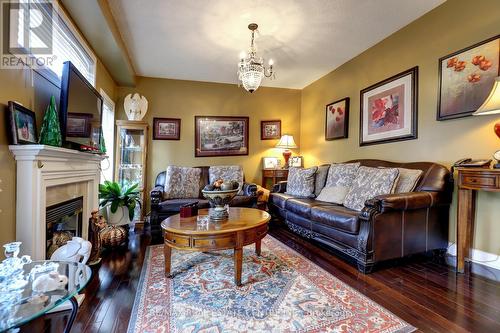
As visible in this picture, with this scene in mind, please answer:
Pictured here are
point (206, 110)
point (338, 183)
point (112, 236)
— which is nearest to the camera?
point (112, 236)

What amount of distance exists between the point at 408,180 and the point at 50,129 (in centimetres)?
338

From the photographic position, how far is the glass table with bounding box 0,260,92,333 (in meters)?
0.91

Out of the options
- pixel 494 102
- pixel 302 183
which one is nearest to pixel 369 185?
pixel 302 183

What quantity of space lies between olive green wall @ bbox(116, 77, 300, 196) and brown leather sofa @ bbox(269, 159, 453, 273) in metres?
2.50

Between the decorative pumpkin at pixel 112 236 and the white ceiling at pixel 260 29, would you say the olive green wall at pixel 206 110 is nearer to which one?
the white ceiling at pixel 260 29

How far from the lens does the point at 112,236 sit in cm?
284

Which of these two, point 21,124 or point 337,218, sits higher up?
point 21,124

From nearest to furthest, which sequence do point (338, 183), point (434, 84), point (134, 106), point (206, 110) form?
point (434, 84)
point (338, 183)
point (134, 106)
point (206, 110)

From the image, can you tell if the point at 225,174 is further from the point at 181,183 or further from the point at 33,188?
the point at 33,188

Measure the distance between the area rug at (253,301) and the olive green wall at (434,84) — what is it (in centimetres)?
165

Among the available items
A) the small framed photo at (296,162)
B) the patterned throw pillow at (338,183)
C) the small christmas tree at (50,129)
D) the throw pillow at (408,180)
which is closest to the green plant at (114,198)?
Result: the small christmas tree at (50,129)

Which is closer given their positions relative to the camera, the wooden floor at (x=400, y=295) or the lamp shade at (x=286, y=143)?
the wooden floor at (x=400, y=295)

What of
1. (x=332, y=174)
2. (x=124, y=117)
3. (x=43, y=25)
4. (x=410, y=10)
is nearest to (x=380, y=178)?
(x=332, y=174)

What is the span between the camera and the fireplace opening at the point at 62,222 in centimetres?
201
